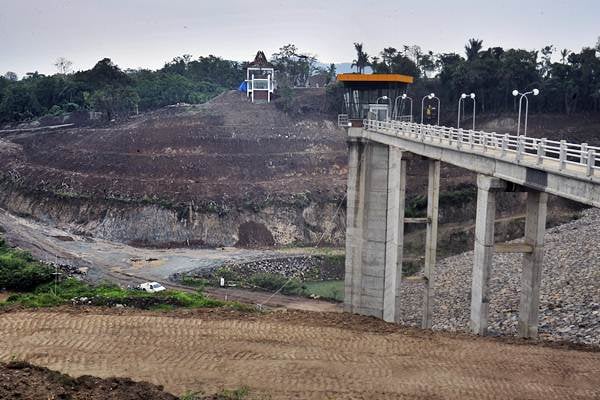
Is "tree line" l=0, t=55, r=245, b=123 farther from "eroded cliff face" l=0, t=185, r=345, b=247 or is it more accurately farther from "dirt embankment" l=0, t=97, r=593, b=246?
"eroded cliff face" l=0, t=185, r=345, b=247

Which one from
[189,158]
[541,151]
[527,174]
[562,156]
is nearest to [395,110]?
[527,174]

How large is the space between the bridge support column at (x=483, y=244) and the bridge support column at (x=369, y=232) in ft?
60.1

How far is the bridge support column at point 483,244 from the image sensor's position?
25922 millimetres

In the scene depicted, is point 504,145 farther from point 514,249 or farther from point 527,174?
point 514,249

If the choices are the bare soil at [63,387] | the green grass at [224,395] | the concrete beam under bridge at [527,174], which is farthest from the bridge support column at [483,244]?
the bare soil at [63,387]

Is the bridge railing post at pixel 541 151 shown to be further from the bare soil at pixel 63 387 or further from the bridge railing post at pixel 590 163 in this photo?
the bare soil at pixel 63 387

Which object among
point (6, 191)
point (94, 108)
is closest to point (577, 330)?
point (6, 191)

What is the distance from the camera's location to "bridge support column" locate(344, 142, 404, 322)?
47.3 m

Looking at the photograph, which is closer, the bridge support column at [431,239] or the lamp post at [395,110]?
the bridge support column at [431,239]

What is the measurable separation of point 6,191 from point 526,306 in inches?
3296

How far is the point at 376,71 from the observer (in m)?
117

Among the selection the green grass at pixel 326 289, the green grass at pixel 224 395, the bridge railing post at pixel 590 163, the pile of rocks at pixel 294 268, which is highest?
the bridge railing post at pixel 590 163

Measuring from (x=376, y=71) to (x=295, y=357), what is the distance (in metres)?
97.5

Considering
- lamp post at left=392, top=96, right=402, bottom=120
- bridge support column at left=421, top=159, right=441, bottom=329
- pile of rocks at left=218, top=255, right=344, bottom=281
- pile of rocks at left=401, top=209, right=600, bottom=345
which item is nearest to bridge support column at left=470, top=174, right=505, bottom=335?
pile of rocks at left=401, top=209, right=600, bottom=345
